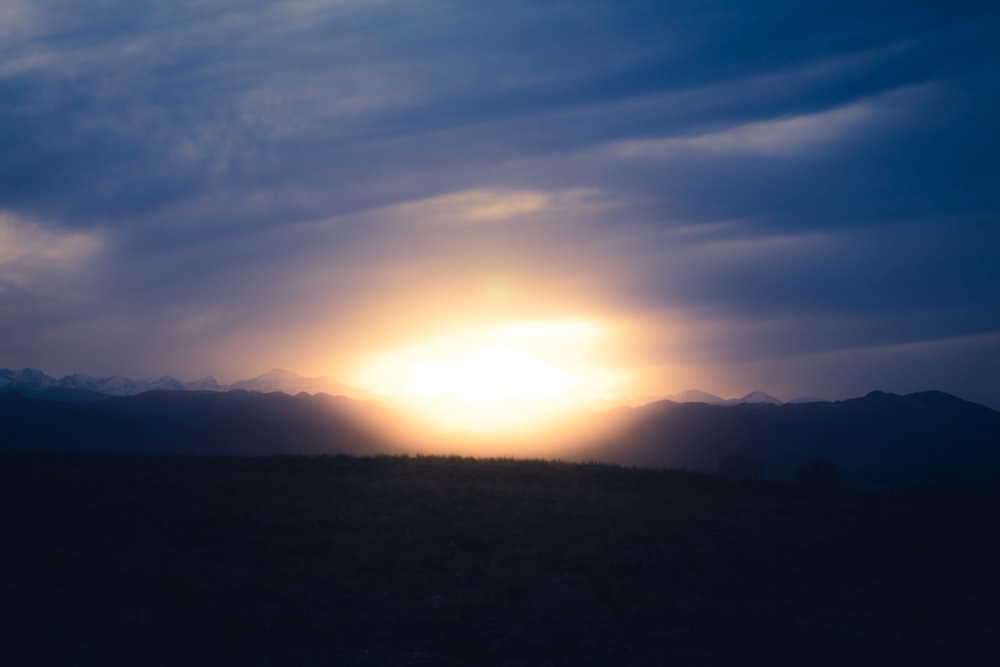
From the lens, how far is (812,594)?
1612 cm

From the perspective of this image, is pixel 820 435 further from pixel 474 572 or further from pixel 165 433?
pixel 474 572

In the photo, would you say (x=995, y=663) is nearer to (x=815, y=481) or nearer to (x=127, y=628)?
(x=127, y=628)

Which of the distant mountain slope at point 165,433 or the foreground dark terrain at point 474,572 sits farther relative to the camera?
the distant mountain slope at point 165,433

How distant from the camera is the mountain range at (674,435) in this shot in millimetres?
109500

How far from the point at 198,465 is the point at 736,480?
19397 millimetres

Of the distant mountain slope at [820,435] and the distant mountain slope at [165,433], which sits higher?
the distant mountain slope at [820,435]

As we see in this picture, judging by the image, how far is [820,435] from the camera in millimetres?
146250

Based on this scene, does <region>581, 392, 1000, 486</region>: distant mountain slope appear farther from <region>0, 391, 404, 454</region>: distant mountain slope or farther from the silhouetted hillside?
<region>0, 391, 404, 454</region>: distant mountain slope

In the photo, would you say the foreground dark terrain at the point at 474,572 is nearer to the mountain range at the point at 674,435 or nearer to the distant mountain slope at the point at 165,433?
the mountain range at the point at 674,435

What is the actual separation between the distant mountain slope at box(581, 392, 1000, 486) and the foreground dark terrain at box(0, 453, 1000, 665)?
3395 inches

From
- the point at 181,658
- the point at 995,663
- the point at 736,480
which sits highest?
the point at 736,480

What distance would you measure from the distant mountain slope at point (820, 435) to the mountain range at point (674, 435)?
0.20 meters

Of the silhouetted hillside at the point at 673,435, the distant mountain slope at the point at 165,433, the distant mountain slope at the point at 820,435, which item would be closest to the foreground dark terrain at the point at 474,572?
the silhouetted hillside at the point at 673,435

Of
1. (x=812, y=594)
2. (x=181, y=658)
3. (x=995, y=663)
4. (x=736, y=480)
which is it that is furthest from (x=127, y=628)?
(x=736, y=480)
